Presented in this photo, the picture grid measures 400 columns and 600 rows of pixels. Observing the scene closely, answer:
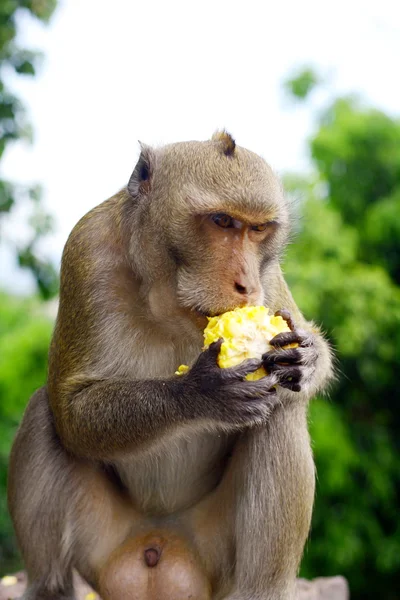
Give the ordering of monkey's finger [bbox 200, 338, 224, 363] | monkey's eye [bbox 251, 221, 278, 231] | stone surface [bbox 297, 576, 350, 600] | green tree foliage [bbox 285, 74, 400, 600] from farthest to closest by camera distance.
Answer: green tree foliage [bbox 285, 74, 400, 600] → stone surface [bbox 297, 576, 350, 600] → monkey's eye [bbox 251, 221, 278, 231] → monkey's finger [bbox 200, 338, 224, 363]

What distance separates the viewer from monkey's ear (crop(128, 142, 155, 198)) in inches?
161

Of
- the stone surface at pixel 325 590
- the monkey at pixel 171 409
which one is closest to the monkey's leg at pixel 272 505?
the monkey at pixel 171 409

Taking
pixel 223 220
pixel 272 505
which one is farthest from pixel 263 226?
pixel 272 505

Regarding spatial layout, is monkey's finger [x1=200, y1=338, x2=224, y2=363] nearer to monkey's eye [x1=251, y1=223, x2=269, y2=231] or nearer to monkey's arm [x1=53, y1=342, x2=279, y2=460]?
monkey's arm [x1=53, y1=342, x2=279, y2=460]

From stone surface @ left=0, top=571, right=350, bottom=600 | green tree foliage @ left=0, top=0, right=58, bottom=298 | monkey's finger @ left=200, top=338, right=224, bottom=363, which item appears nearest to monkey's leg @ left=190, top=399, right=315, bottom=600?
monkey's finger @ left=200, top=338, right=224, bottom=363

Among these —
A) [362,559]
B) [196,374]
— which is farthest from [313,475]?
[362,559]

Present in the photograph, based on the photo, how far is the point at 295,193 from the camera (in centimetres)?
481

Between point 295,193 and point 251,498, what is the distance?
6.03 feet

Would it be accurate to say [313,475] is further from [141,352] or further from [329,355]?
[141,352]

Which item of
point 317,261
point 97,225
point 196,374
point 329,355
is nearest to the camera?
point 196,374

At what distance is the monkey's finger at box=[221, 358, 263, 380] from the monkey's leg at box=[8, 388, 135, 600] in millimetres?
1269

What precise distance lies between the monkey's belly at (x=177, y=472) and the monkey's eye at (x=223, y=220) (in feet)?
4.07

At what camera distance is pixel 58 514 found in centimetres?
435

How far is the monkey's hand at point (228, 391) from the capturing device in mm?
3520
